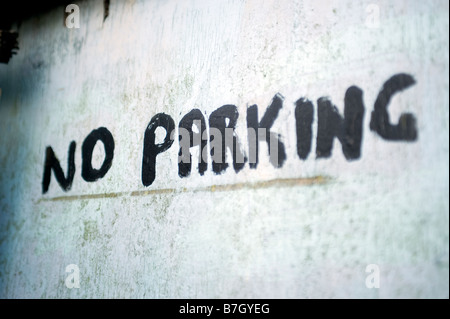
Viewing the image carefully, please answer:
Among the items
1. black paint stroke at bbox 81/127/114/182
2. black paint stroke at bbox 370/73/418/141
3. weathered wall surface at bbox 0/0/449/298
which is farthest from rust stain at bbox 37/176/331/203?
black paint stroke at bbox 370/73/418/141

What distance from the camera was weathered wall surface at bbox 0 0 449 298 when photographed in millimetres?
1465

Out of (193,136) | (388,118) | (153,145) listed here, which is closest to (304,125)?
(388,118)

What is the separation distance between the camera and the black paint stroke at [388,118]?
4.85 ft

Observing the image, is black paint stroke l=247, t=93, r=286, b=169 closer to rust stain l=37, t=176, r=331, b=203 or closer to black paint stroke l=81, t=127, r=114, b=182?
rust stain l=37, t=176, r=331, b=203

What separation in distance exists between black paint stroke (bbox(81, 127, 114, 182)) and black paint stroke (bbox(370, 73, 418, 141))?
130 centimetres

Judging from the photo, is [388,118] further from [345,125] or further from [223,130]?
[223,130]

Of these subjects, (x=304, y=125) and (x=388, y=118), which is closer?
(x=388, y=118)

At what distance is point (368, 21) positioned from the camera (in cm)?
160

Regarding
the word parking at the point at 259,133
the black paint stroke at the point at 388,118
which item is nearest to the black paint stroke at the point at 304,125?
the word parking at the point at 259,133

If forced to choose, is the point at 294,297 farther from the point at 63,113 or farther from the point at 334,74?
the point at 63,113

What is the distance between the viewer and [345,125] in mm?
1604

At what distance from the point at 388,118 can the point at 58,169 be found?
1.75 m

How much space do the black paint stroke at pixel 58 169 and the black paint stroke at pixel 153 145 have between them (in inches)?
20.4

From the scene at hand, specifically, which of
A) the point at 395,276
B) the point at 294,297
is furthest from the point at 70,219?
the point at 395,276
